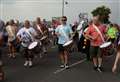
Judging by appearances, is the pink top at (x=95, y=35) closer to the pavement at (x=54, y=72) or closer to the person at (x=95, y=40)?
the person at (x=95, y=40)

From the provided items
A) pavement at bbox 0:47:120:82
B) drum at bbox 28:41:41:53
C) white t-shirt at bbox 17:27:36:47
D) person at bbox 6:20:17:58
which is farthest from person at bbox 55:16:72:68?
person at bbox 6:20:17:58

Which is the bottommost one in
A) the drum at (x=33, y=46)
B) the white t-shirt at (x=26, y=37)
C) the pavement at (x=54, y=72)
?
the pavement at (x=54, y=72)

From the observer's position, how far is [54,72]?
1662 centimetres

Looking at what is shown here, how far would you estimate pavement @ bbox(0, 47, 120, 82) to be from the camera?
1494 cm

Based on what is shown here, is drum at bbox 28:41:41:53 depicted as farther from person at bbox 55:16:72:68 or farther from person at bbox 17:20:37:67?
person at bbox 55:16:72:68

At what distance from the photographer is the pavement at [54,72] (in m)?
14.9

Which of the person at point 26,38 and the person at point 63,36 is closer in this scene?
the person at point 63,36

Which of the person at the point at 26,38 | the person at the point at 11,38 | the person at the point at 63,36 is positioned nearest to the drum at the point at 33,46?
the person at the point at 26,38

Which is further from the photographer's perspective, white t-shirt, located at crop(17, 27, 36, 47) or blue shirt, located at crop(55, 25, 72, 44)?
white t-shirt, located at crop(17, 27, 36, 47)

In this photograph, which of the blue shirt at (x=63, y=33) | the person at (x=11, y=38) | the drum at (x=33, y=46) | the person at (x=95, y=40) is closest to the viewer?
the person at (x=95, y=40)

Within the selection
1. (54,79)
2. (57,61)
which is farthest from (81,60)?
(54,79)

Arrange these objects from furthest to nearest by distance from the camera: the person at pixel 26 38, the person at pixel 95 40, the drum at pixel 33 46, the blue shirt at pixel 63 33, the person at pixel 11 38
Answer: the person at pixel 11 38, the person at pixel 26 38, the drum at pixel 33 46, the blue shirt at pixel 63 33, the person at pixel 95 40

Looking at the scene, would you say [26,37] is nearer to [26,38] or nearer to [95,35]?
[26,38]

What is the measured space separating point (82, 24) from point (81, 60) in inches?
65.2
